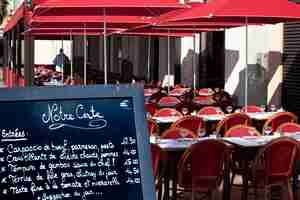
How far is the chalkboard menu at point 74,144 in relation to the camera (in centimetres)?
392

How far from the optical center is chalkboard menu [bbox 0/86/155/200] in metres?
3.92

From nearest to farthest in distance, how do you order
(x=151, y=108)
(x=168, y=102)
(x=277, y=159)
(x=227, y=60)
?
(x=277, y=159), (x=151, y=108), (x=168, y=102), (x=227, y=60)

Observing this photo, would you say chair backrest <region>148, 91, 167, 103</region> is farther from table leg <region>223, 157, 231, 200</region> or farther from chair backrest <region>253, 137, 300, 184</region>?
chair backrest <region>253, 137, 300, 184</region>

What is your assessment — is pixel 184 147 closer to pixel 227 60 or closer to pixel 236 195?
pixel 236 195

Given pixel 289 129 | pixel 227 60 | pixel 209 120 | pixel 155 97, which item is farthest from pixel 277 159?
pixel 227 60

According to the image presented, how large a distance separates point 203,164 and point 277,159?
76 centimetres

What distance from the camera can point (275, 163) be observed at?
7086mm

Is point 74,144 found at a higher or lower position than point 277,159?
higher

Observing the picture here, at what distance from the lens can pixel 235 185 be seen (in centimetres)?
892

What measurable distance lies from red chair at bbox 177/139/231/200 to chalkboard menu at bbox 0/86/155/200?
2.71 metres

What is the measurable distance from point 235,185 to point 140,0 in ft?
8.55

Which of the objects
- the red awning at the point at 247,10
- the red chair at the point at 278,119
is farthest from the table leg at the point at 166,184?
the red awning at the point at 247,10

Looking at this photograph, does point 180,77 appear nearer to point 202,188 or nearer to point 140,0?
point 140,0

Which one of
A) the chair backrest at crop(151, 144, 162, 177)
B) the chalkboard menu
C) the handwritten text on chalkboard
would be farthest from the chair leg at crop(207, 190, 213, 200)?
the handwritten text on chalkboard
